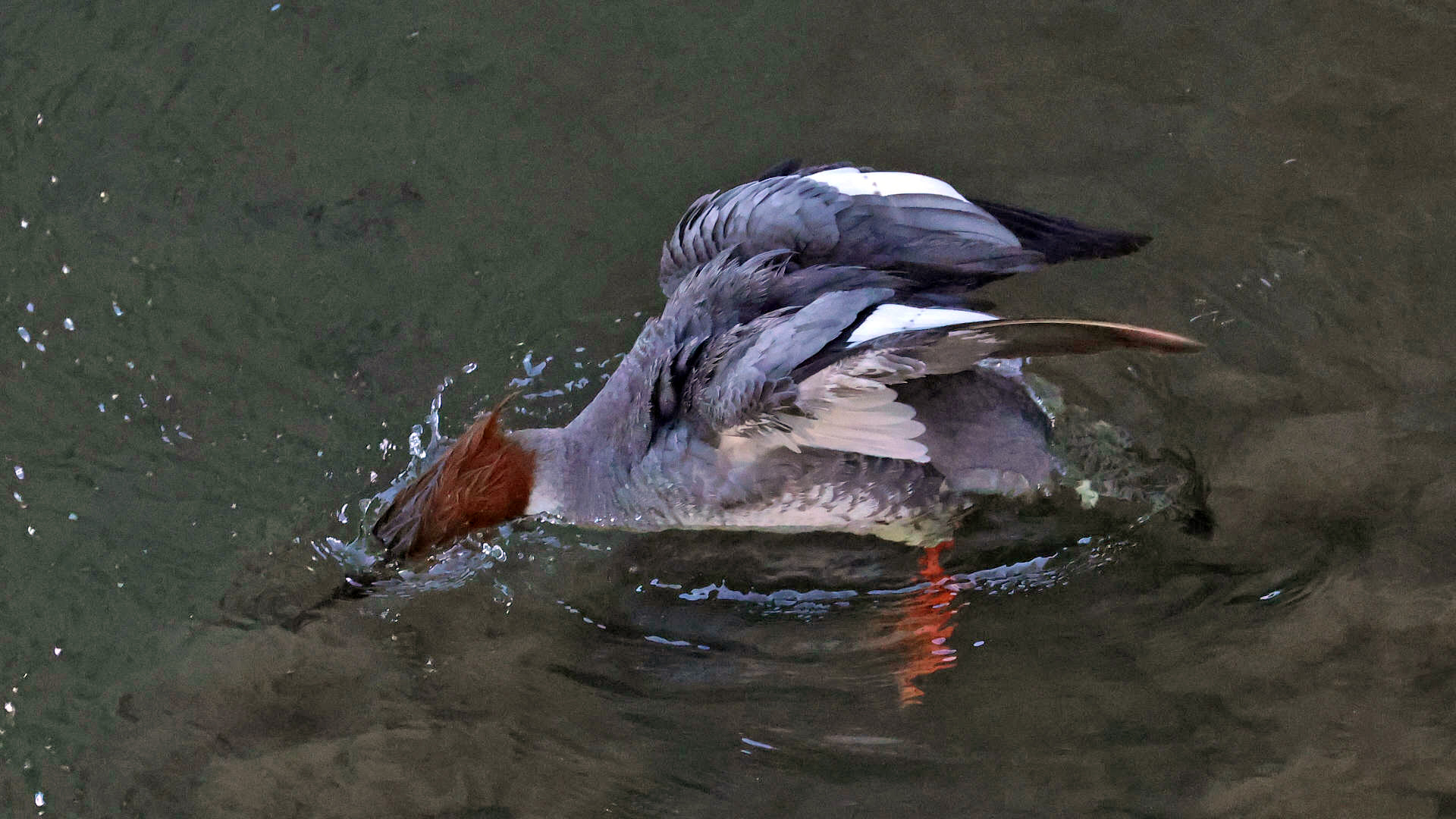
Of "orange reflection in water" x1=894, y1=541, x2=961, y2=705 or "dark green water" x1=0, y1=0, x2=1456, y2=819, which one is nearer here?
"dark green water" x1=0, y1=0, x2=1456, y2=819

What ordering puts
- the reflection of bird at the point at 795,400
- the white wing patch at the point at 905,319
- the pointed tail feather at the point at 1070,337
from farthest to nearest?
the reflection of bird at the point at 795,400 < the white wing patch at the point at 905,319 < the pointed tail feather at the point at 1070,337

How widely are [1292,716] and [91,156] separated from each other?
190 inches

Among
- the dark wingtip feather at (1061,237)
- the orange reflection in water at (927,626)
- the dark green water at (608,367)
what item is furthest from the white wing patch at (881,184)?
the orange reflection in water at (927,626)

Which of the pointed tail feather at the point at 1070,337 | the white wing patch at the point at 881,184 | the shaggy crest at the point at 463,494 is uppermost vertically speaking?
the white wing patch at the point at 881,184

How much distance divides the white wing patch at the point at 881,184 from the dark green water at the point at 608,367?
→ 0.71 meters

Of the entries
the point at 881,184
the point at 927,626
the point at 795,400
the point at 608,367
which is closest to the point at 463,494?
the point at 608,367

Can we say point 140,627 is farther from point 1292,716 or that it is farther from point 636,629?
point 1292,716

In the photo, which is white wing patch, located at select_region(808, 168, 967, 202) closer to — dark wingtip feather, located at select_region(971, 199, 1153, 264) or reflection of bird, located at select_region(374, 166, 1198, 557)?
reflection of bird, located at select_region(374, 166, 1198, 557)

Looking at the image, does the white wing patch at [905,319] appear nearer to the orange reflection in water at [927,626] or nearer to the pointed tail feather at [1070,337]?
the pointed tail feather at [1070,337]

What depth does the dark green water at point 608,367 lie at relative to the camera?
11.0ft

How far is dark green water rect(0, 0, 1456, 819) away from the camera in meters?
3.34

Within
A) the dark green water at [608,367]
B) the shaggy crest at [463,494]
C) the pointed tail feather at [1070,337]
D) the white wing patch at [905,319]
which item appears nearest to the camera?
the pointed tail feather at [1070,337]

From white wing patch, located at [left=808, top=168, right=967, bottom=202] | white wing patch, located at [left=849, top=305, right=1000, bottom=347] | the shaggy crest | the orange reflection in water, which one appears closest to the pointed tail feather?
white wing patch, located at [left=849, top=305, right=1000, bottom=347]

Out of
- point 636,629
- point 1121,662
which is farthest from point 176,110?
point 1121,662
